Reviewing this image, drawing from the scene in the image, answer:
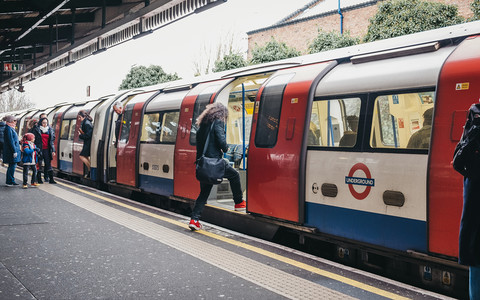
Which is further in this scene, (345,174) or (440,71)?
(345,174)

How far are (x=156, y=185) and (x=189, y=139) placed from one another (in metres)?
1.62

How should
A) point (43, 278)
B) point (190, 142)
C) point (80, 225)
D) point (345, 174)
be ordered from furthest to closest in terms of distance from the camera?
point (190, 142) < point (80, 225) < point (345, 174) < point (43, 278)

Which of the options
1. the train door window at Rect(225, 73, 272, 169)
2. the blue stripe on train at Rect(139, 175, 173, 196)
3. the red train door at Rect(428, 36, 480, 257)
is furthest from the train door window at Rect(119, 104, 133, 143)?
the red train door at Rect(428, 36, 480, 257)

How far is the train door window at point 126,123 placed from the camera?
11055 millimetres

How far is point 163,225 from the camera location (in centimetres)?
734

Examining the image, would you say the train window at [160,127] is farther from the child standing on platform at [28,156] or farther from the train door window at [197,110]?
the child standing on platform at [28,156]

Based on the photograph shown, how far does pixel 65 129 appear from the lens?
16266 mm

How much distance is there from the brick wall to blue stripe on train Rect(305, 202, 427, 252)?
995 inches

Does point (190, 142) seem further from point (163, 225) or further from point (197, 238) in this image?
point (197, 238)

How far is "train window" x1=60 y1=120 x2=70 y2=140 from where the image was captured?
16.0 metres

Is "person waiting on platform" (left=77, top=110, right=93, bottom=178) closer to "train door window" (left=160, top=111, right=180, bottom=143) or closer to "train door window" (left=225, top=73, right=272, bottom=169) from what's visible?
"train door window" (left=160, top=111, right=180, bottom=143)

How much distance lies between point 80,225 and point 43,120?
22.5ft

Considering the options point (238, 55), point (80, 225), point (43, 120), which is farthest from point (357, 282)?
point (238, 55)

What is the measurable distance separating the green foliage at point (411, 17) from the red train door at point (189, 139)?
13899 millimetres
